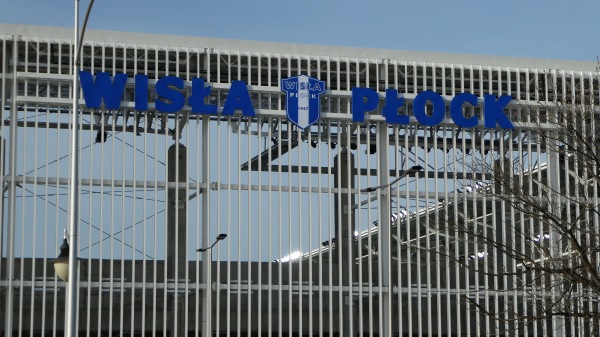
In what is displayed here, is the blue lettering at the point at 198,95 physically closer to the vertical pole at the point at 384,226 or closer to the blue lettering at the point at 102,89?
the blue lettering at the point at 102,89

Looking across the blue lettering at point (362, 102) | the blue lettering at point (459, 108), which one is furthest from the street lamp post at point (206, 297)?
the blue lettering at point (459, 108)

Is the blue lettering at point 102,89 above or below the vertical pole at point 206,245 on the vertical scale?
above

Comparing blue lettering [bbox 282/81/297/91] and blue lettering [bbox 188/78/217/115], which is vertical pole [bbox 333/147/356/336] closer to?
blue lettering [bbox 282/81/297/91]

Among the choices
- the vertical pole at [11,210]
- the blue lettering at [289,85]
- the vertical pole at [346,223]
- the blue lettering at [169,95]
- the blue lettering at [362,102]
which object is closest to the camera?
the vertical pole at [11,210]

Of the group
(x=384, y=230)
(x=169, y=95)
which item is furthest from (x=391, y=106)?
(x=169, y=95)

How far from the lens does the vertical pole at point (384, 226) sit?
41.5 meters

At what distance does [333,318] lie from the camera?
135 feet

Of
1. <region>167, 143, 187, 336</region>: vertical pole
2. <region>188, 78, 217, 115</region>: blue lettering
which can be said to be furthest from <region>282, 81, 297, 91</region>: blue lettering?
<region>167, 143, 187, 336</region>: vertical pole

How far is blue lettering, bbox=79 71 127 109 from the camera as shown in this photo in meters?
39.2

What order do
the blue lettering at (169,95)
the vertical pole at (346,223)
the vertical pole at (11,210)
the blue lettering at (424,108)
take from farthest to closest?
the blue lettering at (424,108) < the vertical pole at (346,223) < the blue lettering at (169,95) < the vertical pole at (11,210)

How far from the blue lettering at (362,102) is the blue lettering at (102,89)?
747cm

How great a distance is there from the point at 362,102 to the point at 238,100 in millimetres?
4090

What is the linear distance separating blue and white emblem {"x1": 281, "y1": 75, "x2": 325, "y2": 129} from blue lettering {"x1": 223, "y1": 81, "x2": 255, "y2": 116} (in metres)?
1.20

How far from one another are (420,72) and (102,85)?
11.0 metres
